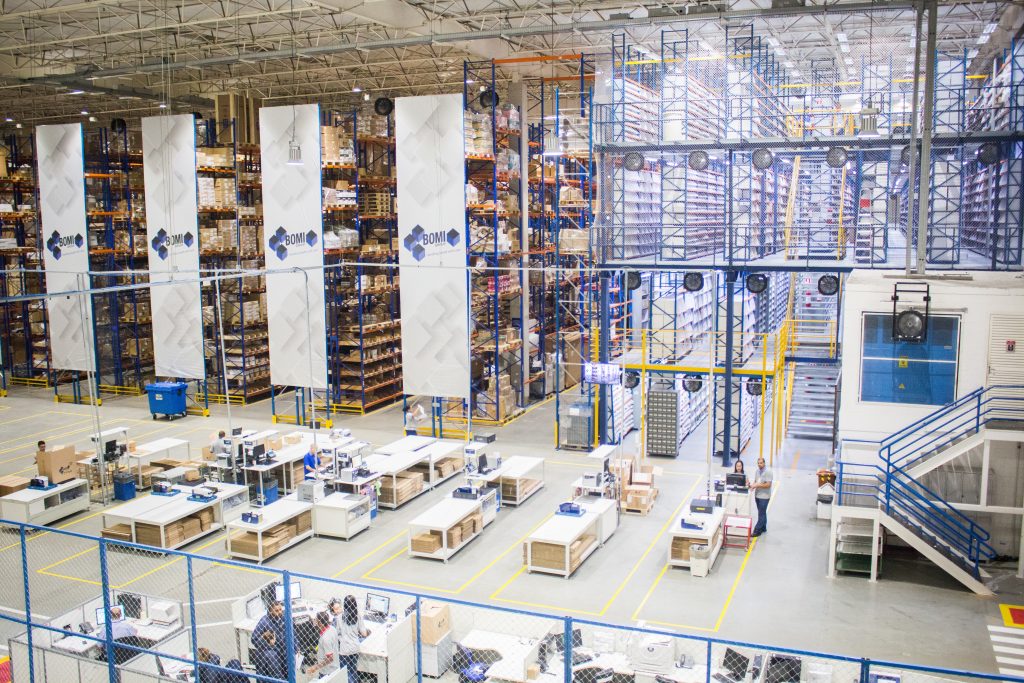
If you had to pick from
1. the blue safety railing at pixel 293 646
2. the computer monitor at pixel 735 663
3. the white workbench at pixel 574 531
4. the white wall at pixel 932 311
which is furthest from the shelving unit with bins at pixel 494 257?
the computer monitor at pixel 735 663

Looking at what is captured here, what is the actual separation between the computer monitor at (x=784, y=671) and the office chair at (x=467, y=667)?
9.56 ft

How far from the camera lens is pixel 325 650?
9344 mm

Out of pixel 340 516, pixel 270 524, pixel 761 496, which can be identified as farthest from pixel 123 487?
pixel 761 496

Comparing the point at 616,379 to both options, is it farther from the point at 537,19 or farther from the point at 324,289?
the point at 537,19

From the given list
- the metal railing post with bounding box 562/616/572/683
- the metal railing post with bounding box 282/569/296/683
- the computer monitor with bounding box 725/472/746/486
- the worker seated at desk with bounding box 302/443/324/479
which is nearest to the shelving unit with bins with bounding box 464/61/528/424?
the worker seated at desk with bounding box 302/443/324/479

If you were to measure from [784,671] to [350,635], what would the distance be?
15.1ft

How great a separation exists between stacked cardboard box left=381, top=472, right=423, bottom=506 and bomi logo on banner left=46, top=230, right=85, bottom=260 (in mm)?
13894

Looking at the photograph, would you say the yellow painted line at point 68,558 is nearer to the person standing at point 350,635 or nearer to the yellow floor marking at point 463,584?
the yellow floor marking at point 463,584

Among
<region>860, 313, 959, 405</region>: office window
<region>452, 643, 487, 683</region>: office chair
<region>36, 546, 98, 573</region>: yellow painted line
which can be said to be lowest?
<region>36, 546, 98, 573</region>: yellow painted line

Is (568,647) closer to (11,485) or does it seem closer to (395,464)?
(395,464)

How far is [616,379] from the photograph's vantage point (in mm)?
17859

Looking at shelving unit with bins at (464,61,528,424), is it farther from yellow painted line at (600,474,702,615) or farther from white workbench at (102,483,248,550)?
white workbench at (102,483,248,550)

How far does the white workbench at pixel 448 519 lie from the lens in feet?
44.4

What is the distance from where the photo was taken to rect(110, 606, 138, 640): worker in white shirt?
974cm
